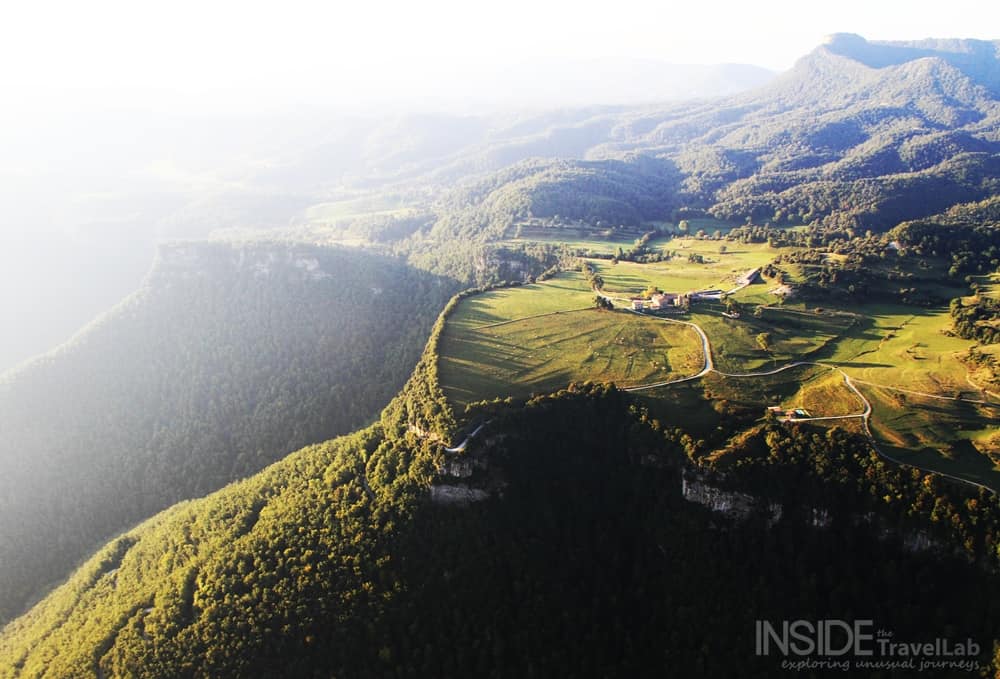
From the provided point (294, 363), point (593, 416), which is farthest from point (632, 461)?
point (294, 363)

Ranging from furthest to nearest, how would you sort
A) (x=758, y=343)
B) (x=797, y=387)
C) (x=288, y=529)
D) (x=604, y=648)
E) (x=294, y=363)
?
1. (x=294, y=363)
2. (x=758, y=343)
3. (x=797, y=387)
4. (x=288, y=529)
5. (x=604, y=648)

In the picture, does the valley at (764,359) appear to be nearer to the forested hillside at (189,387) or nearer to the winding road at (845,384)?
the winding road at (845,384)

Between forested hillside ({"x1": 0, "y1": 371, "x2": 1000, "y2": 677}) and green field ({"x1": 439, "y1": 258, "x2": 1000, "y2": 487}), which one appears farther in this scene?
green field ({"x1": 439, "y1": 258, "x2": 1000, "y2": 487})

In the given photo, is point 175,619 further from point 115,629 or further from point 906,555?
point 906,555

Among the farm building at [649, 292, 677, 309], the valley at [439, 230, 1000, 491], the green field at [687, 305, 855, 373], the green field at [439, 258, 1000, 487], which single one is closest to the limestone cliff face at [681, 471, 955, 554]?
the green field at [439, 258, 1000, 487]

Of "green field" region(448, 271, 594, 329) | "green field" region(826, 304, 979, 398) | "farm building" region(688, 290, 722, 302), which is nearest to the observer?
"green field" region(826, 304, 979, 398)

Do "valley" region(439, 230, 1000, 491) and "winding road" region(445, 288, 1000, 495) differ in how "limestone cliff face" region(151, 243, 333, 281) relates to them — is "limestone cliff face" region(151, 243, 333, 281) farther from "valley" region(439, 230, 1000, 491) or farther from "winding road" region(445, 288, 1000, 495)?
"winding road" region(445, 288, 1000, 495)
